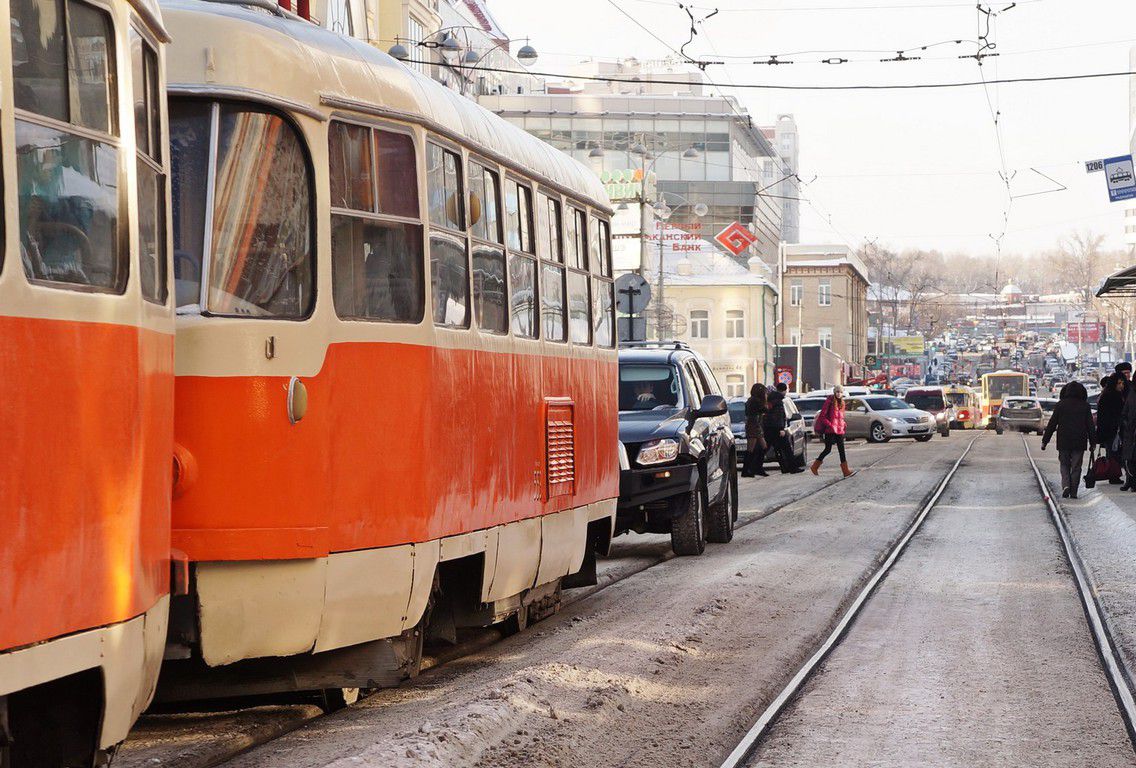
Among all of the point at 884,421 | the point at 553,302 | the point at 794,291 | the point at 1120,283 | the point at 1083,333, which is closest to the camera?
the point at 553,302

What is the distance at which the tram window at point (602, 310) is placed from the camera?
37.7 ft

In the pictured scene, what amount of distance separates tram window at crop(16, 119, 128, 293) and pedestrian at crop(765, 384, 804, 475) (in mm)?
25477

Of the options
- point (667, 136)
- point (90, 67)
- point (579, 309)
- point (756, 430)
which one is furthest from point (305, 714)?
point (667, 136)

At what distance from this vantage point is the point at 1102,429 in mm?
24828

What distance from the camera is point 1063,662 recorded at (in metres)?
9.39

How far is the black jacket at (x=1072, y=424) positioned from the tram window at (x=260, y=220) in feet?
56.5

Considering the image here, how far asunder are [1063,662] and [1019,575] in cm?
440

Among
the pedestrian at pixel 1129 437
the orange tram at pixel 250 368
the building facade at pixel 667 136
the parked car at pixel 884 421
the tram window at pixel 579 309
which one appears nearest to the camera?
the orange tram at pixel 250 368

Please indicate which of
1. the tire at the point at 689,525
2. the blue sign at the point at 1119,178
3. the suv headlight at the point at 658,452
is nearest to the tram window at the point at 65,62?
the suv headlight at the point at 658,452

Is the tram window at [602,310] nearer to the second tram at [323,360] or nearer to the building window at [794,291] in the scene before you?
the second tram at [323,360]

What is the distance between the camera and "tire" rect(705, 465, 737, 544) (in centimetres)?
1633

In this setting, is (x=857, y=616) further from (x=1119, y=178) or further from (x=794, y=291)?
(x=794, y=291)

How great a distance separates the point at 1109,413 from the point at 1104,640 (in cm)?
1510

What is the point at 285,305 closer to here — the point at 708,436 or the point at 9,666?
the point at 9,666
